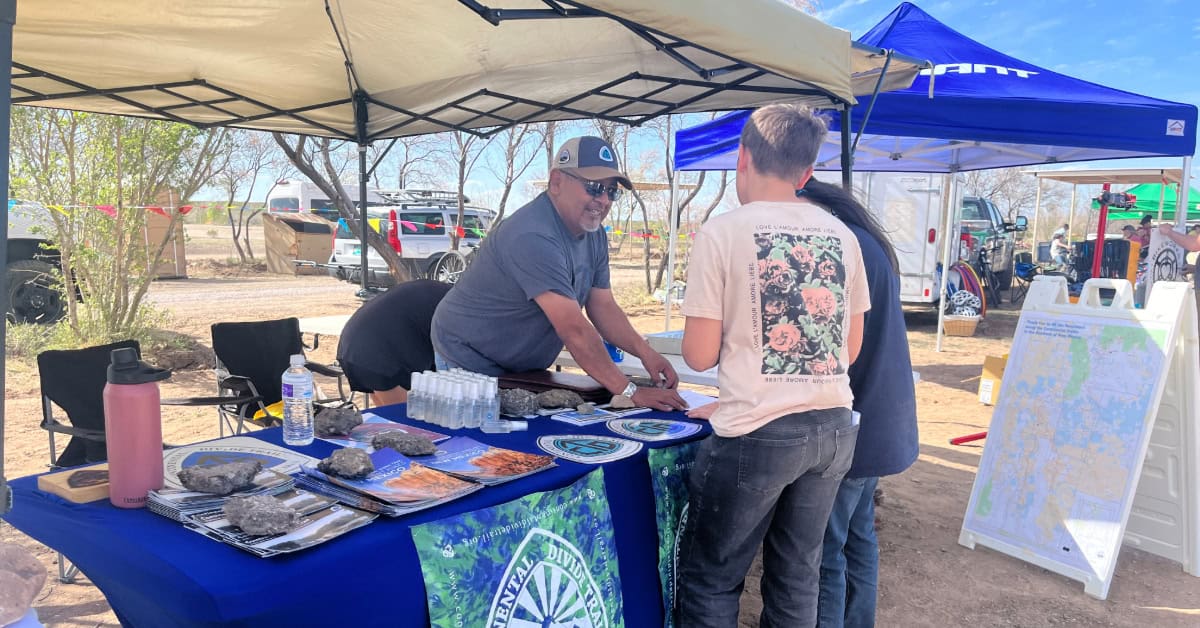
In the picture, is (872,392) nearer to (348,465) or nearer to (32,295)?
(348,465)

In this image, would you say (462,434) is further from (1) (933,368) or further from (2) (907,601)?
(1) (933,368)

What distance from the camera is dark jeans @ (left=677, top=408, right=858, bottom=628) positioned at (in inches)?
64.6

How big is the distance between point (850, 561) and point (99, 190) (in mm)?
6874

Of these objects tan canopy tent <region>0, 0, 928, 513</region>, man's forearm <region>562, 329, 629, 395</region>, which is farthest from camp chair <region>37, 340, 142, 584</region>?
man's forearm <region>562, 329, 629, 395</region>

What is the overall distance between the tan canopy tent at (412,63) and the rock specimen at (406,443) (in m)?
1.31

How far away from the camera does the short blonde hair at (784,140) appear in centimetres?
162

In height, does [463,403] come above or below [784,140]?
below

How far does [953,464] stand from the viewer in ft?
15.4

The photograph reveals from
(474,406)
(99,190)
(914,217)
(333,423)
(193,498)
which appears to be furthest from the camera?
(914,217)

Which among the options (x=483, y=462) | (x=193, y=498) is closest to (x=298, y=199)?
(x=483, y=462)

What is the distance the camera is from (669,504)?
2.01 m

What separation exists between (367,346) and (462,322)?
113 centimetres

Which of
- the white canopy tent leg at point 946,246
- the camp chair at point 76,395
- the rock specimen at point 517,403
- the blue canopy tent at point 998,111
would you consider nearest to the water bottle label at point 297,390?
the rock specimen at point 517,403

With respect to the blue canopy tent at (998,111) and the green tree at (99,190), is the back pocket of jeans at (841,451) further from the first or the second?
the green tree at (99,190)
